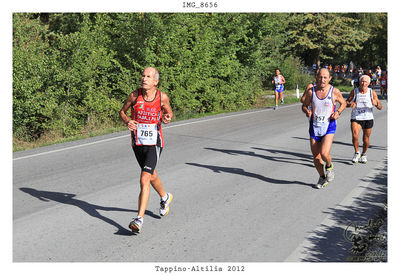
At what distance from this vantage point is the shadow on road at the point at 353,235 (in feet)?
15.5

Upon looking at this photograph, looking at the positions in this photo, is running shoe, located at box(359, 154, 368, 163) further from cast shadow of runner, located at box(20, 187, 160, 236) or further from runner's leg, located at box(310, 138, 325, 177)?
cast shadow of runner, located at box(20, 187, 160, 236)

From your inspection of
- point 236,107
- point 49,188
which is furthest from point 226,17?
point 49,188

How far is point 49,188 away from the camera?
739 cm

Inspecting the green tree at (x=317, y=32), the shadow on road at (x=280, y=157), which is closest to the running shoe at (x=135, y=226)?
the shadow on road at (x=280, y=157)

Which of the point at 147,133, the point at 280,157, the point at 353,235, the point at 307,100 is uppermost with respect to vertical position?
the point at 307,100

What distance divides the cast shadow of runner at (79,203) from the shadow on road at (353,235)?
83.0 inches

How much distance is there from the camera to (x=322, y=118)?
752 centimetres

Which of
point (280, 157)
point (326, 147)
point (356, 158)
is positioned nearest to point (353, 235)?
point (326, 147)

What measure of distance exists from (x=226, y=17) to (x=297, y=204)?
15.5 m

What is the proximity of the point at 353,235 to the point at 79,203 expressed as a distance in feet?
12.2

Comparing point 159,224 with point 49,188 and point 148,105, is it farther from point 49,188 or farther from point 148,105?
point 49,188

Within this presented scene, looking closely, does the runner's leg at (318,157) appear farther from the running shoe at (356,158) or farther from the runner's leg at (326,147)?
the running shoe at (356,158)

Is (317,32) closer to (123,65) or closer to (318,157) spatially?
(123,65)
